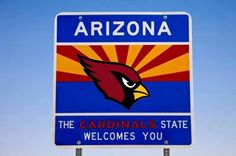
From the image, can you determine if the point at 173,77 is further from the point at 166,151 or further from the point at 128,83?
the point at 166,151

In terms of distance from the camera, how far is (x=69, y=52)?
14.1 feet

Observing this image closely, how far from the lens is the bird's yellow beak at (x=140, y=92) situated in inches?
164

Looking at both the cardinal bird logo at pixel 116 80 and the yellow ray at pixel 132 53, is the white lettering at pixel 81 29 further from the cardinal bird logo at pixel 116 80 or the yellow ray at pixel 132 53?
the yellow ray at pixel 132 53

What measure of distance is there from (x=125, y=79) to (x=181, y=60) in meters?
0.61

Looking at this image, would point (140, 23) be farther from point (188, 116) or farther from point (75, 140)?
point (75, 140)

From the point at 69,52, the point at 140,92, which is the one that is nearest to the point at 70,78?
the point at 69,52

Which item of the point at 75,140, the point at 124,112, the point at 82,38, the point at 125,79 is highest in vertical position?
the point at 82,38

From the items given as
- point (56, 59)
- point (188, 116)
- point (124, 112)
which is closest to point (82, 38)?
point (56, 59)

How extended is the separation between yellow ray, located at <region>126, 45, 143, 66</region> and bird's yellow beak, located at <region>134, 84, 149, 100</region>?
0.27m

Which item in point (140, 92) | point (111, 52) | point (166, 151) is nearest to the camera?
point (166, 151)

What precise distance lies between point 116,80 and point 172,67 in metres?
0.59

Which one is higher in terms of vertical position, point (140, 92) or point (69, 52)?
point (69, 52)

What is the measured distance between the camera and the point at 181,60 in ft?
13.9

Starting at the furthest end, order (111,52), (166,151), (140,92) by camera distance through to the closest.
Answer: (111,52) < (140,92) < (166,151)
